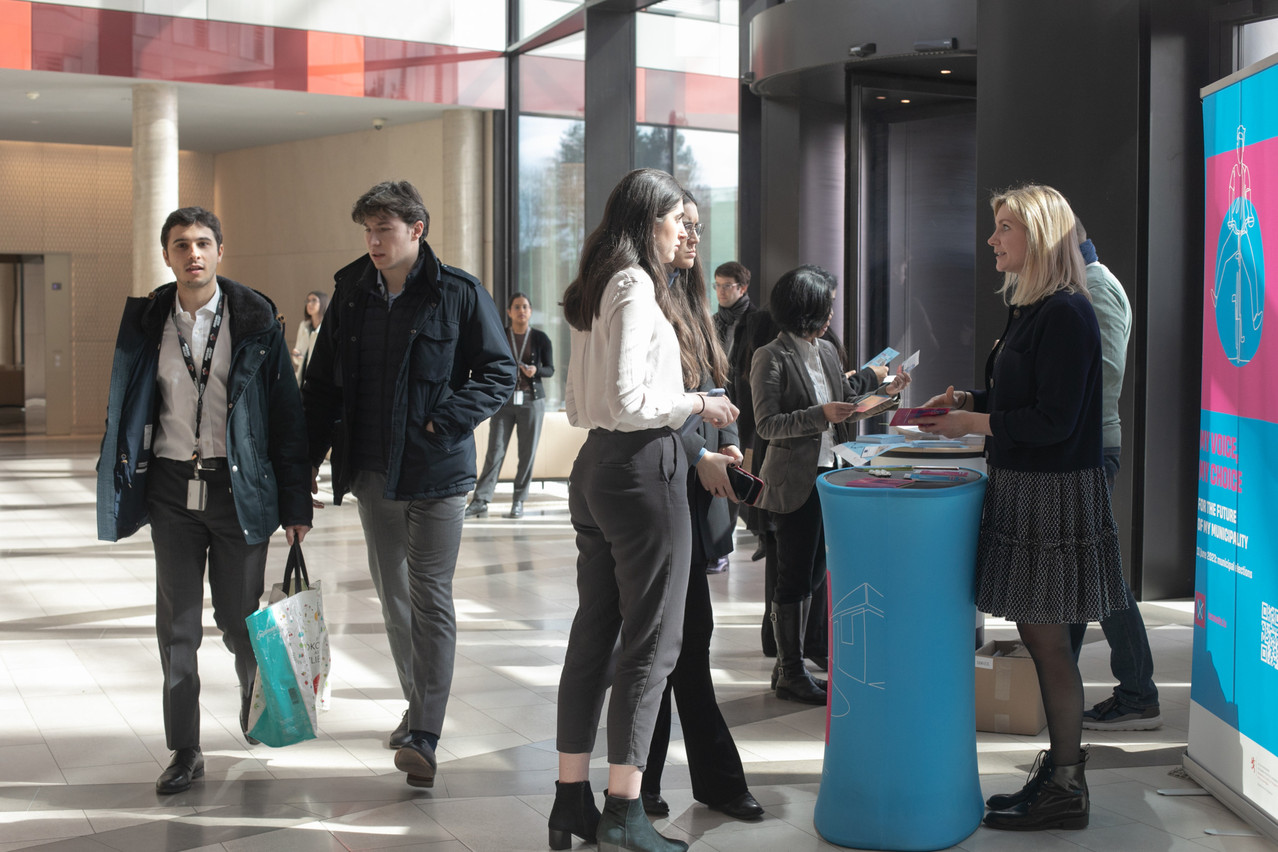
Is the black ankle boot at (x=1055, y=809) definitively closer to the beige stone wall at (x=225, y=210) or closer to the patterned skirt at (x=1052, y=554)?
the patterned skirt at (x=1052, y=554)

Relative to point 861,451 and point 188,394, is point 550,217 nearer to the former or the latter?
point 188,394

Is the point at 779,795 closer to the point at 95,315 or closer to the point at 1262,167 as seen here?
the point at 1262,167

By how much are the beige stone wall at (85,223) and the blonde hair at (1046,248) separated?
17.1m

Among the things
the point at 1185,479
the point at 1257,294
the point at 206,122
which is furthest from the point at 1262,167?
the point at 206,122

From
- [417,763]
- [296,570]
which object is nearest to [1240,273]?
[417,763]

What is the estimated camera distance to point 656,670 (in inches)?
113

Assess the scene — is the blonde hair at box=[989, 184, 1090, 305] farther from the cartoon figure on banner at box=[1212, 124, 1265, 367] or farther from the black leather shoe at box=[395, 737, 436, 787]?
the black leather shoe at box=[395, 737, 436, 787]

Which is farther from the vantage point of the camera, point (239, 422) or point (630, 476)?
point (239, 422)

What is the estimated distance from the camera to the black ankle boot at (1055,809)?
122 inches

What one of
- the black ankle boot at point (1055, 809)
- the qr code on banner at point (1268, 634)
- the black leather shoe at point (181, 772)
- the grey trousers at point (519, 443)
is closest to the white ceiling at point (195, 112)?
the grey trousers at point (519, 443)

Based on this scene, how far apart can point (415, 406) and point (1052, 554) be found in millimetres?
1799

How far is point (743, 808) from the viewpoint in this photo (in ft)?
10.5

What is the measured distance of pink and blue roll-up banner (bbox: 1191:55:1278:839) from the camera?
117 inches

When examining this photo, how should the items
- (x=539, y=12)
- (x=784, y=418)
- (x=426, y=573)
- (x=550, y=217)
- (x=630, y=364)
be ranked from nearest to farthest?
(x=630, y=364)
(x=426, y=573)
(x=784, y=418)
(x=539, y=12)
(x=550, y=217)
